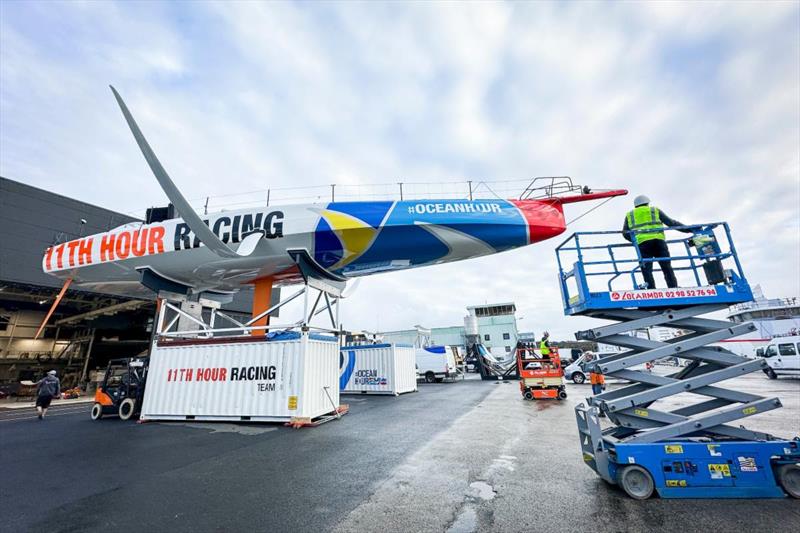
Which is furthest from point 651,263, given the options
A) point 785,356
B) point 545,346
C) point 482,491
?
point 785,356

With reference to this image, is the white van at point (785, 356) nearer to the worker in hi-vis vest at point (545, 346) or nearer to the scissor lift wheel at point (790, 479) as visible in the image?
the worker in hi-vis vest at point (545, 346)

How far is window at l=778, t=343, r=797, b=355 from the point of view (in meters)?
20.0

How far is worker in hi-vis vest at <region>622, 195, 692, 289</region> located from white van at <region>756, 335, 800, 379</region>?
23.3 meters

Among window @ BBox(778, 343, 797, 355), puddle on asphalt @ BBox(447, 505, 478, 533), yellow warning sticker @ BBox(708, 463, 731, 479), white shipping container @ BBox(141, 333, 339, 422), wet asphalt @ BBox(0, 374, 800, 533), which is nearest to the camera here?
puddle on asphalt @ BBox(447, 505, 478, 533)

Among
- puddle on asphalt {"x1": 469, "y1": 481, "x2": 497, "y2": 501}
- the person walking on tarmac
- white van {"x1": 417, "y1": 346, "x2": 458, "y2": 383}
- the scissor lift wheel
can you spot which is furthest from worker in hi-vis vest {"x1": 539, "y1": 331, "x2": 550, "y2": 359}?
the person walking on tarmac

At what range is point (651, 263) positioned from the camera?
5336 mm

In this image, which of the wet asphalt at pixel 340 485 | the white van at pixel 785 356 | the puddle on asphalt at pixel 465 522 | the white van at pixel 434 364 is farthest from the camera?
the white van at pixel 434 364

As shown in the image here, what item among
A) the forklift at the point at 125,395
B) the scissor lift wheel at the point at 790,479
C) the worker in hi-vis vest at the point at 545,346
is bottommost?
the scissor lift wheel at the point at 790,479

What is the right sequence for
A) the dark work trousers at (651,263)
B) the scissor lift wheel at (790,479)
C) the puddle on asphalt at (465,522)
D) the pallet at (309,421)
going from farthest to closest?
the pallet at (309,421)
the dark work trousers at (651,263)
the scissor lift wheel at (790,479)
the puddle on asphalt at (465,522)

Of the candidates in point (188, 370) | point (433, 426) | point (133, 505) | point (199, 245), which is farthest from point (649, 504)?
point (188, 370)

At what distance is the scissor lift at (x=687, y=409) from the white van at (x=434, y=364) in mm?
20150

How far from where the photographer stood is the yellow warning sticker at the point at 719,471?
402 cm

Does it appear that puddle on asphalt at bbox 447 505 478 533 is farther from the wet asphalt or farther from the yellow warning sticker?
the yellow warning sticker

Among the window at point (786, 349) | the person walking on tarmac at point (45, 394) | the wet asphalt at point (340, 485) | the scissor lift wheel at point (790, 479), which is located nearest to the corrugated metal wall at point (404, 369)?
the wet asphalt at point (340, 485)
